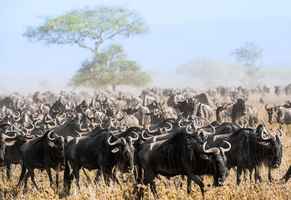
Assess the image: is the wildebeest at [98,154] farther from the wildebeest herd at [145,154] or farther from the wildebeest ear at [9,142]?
the wildebeest ear at [9,142]

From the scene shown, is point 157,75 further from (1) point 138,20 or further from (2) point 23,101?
(2) point 23,101

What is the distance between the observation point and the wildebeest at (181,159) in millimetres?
10562

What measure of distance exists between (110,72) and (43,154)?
151 ft

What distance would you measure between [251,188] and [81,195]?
296cm

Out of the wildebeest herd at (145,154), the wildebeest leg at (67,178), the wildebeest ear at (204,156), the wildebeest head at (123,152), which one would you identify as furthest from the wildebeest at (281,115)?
the wildebeest ear at (204,156)

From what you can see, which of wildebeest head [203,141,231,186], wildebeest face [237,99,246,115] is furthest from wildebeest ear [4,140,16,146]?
wildebeest face [237,99,246,115]

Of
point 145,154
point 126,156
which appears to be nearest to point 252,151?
point 145,154

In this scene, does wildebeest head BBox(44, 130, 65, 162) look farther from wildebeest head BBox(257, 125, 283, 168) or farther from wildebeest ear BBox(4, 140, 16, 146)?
wildebeest head BBox(257, 125, 283, 168)

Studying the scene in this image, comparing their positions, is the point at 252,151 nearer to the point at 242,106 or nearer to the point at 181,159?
the point at 181,159

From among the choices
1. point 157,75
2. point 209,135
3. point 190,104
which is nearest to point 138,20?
point 190,104

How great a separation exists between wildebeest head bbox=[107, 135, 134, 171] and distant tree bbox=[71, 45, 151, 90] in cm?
4602

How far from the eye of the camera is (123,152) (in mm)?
11812

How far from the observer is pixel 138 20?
62188mm

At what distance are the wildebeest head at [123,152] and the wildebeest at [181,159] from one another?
0.18 meters
